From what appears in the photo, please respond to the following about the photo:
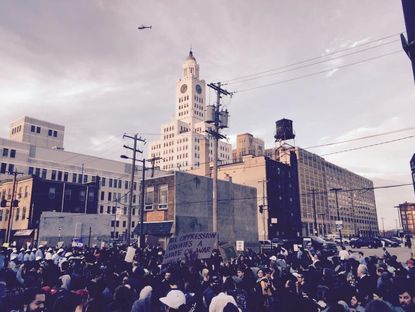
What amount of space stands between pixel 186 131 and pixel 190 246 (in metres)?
146

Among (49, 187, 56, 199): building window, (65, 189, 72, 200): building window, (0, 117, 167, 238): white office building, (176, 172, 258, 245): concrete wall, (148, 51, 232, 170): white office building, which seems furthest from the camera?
(148, 51, 232, 170): white office building

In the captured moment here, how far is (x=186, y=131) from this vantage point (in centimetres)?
15775

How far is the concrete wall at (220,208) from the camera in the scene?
36.3 m

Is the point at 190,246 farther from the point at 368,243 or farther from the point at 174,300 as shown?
the point at 368,243

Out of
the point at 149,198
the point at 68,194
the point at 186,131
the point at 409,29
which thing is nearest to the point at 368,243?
the point at 149,198

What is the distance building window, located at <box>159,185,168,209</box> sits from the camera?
36344 mm

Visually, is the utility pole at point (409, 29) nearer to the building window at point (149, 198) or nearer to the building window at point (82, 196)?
the building window at point (149, 198)

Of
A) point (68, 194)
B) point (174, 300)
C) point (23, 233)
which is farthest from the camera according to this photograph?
point (68, 194)

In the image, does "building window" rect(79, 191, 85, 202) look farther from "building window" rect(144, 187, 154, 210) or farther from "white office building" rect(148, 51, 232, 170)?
"white office building" rect(148, 51, 232, 170)

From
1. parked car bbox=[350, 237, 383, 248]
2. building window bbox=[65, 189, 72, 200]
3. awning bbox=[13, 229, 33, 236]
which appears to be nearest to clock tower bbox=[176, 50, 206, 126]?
building window bbox=[65, 189, 72, 200]

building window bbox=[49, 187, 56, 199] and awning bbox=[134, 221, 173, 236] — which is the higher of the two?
building window bbox=[49, 187, 56, 199]

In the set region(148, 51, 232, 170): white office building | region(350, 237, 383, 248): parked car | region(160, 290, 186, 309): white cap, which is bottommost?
region(350, 237, 383, 248): parked car

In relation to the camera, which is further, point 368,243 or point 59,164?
point 59,164

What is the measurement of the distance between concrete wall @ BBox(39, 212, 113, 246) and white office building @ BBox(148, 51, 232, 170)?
81.7 metres
